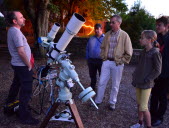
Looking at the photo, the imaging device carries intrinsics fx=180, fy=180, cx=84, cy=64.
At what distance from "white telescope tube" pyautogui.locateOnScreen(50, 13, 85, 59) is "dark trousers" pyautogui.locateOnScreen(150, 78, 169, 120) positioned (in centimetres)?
168

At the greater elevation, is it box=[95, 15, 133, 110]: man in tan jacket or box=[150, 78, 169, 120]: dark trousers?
box=[95, 15, 133, 110]: man in tan jacket

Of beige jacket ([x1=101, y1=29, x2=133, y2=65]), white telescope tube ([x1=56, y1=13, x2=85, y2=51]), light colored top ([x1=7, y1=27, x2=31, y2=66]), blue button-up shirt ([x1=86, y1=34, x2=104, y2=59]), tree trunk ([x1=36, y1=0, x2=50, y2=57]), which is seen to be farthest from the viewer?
tree trunk ([x1=36, y1=0, x2=50, y2=57])

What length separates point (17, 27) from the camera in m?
2.85

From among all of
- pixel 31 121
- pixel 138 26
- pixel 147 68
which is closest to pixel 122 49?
pixel 147 68

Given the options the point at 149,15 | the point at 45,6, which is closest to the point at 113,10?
the point at 149,15

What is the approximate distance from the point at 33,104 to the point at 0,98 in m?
0.88

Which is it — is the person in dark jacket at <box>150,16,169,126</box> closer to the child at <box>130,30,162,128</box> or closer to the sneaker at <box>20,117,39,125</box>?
the child at <box>130,30,162,128</box>

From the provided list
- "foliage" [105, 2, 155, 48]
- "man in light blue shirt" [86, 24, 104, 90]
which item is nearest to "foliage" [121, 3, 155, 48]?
"foliage" [105, 2, 155, 48]

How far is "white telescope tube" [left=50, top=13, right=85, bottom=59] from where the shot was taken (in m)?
1.95

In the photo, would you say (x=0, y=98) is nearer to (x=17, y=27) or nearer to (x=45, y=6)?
(x=17, y=27)

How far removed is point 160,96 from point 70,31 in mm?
1939

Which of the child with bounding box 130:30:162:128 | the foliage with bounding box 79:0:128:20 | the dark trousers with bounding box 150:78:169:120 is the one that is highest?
the foliage with bounding box 79:0:128:20

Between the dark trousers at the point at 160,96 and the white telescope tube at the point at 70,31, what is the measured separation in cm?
168

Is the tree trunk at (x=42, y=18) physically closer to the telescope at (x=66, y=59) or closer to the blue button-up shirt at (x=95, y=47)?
the blue button-up shirt at (x=95, y=47)
